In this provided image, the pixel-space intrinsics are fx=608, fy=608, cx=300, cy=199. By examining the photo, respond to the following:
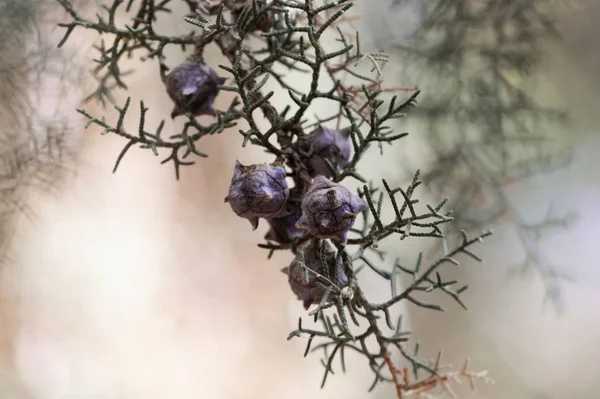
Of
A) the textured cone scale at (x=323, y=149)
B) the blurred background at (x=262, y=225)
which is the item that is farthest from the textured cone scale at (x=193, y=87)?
the blurred background at (x=262, y=225)

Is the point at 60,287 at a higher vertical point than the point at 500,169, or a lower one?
lower

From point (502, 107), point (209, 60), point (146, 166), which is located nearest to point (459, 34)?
point (502, 107)

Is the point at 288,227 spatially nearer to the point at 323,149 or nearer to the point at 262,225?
the point at 323,149

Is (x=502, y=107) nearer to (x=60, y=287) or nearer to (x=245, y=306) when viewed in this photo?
(x=245, y=306)

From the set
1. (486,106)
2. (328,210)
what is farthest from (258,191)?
(486,106)

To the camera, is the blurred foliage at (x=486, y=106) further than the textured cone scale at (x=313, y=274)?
Yes

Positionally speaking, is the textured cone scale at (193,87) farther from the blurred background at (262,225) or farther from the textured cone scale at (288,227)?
the blurred background at (262,225)
